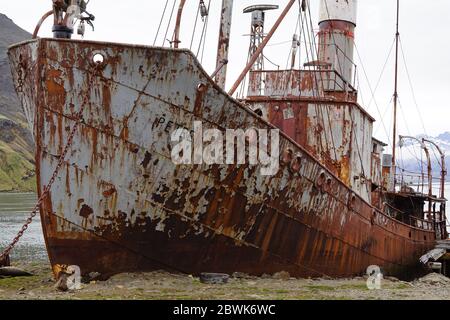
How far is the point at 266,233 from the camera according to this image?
1092 centimetres

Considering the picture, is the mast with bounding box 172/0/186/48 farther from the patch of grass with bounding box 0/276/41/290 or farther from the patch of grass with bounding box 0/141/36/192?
the patch of grass with bounding box 0/141/36/192

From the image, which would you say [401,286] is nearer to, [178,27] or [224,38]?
[224,38]

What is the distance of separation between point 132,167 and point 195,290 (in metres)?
2.28

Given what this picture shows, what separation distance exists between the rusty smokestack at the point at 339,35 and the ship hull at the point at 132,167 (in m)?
6.95

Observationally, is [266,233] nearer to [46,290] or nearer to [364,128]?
[46,290]

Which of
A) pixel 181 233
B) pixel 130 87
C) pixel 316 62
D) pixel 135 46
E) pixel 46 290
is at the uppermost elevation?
pixel 316 62

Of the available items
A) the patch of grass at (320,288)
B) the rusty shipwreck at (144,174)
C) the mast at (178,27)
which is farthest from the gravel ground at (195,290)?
the mast at (178,27)

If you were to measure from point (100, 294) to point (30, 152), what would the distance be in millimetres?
123572

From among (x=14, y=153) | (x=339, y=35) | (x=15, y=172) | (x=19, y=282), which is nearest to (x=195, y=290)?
(x=19, y=282)

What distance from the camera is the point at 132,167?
31.9 feet

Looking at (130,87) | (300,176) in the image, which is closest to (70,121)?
(130,87)

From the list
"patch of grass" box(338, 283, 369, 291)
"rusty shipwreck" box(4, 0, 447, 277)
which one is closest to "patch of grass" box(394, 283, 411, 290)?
"patch of grass" box(338, 283, 369, 291)

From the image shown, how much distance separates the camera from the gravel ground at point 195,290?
899 cm

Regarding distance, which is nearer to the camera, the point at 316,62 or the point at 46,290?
the point at 46,290
